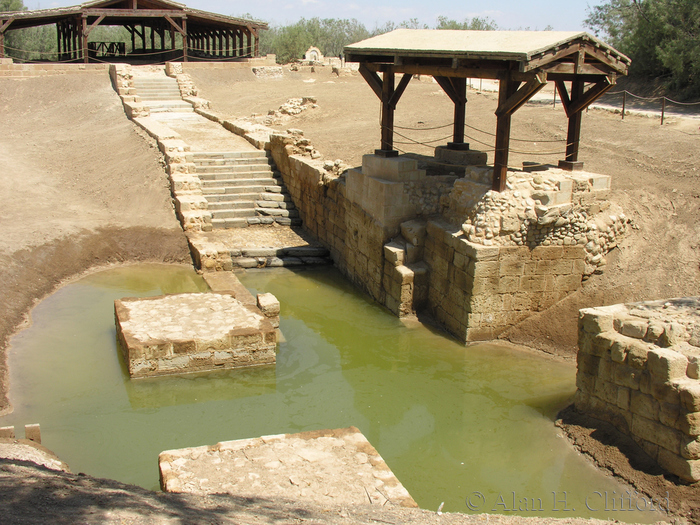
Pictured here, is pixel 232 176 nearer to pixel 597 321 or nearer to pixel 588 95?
pixel 588 95

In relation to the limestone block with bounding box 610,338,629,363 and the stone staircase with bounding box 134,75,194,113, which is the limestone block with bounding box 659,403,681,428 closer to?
the limestone block with bounding box 610,338,629,363

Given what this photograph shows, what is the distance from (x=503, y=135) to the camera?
330 inches

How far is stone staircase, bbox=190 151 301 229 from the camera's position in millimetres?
13453

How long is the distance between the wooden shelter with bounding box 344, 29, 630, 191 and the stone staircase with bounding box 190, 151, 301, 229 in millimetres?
4157

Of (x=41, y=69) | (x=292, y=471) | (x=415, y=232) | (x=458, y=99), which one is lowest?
(x=292, y=471)

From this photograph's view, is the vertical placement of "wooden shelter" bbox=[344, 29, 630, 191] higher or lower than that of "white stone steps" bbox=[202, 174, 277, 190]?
higher

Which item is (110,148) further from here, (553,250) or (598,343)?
(598,343)

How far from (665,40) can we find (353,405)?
19.1m

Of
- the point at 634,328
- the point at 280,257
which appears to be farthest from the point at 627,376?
the point at 280,257

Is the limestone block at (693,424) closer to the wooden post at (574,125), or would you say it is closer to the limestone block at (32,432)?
the wooden post at (574,125)

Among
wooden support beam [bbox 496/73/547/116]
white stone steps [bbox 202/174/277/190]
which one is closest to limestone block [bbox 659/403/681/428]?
wooden support beam [bbox 496/73/547/116]

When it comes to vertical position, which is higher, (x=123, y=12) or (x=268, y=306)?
(x=123, y=12)

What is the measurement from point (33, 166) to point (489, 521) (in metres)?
14.2

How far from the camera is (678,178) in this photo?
33.0 ft
